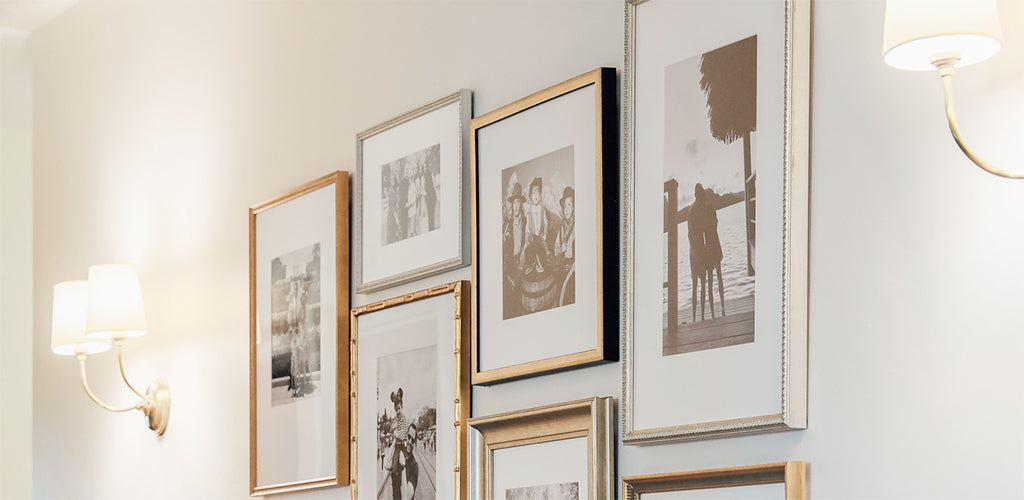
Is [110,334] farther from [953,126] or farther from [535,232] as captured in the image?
[953,126]

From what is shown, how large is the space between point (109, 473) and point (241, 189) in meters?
1.31

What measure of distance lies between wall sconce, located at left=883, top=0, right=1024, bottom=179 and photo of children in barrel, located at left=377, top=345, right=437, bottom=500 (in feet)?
4.61

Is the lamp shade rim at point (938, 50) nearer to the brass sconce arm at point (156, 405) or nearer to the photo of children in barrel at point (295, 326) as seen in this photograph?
the photo of children in barrel at point (295, 326)

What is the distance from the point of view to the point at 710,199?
7.06 feet

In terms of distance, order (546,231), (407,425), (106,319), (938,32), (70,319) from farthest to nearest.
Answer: (70,319)
(106,319)
(407,425)
(546,231)
(938,32)

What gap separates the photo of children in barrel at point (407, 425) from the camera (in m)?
2.76

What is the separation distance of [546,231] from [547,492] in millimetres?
538

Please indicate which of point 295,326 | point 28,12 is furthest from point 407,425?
point 28,12

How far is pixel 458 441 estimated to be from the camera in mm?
2662

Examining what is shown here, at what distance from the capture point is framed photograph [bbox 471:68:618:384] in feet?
7.78

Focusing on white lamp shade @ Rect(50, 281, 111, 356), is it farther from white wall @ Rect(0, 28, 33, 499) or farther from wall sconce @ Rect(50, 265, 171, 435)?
white wall @ Rect(0, 28, 33, 499)

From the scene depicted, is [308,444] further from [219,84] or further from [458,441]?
[219,84]

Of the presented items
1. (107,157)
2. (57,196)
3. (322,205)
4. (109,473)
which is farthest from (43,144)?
(322,205)

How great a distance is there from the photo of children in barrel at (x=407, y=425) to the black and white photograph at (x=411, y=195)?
0.99 ft
